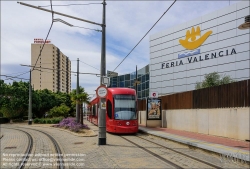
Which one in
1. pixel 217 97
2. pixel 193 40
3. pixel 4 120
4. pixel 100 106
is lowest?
pixel 4 120

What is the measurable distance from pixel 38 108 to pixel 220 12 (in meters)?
34.0

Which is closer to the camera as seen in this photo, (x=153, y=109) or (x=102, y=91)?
(x=102, y=91)

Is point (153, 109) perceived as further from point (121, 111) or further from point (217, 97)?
point (217, 97)

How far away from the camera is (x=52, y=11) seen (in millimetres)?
12391

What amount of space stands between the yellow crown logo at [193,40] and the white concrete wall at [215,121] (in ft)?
96.6

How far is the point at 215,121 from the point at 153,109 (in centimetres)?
875

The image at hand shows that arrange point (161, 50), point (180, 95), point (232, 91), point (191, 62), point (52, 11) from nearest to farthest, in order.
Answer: point (52, 11)
point (232, 91)
point (180, 95)
point (191, 62)
point (161, 50)

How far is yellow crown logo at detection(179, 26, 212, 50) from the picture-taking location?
163ft

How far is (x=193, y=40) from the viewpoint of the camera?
2028 inches

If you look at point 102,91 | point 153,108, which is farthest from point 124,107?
point 102,91

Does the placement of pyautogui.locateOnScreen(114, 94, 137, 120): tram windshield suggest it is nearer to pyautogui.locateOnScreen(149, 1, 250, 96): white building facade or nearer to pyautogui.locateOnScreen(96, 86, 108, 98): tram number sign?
pyautogui.locateOnScreen(96, 86, 108, 98): tram number sign

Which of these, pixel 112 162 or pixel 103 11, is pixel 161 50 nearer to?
pixel 103 11

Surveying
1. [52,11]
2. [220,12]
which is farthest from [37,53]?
[220,12]

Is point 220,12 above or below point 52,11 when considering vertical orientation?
above
